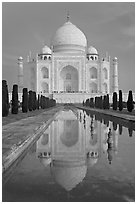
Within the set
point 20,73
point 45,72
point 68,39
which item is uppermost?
point 68,39

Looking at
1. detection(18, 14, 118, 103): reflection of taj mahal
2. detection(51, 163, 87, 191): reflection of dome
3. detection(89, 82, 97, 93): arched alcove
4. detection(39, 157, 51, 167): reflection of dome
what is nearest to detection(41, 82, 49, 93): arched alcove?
detection(18, 14, 118, 103): reflection of taj mahal

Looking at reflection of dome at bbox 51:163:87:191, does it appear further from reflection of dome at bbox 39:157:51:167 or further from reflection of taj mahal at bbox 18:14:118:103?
reflection of taj mahal at bbox 18:14:118:103

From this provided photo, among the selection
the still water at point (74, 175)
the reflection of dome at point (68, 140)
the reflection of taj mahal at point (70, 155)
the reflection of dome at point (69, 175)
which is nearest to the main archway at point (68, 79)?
the reflection of dome at point (68, 140)

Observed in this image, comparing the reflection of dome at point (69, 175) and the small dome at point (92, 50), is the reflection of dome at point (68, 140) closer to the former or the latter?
the reflection of dome at point (69, 175)

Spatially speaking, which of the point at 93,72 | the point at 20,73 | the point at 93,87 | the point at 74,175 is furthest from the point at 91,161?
the point at 93,72

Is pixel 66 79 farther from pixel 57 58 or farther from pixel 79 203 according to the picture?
pixel 79 203

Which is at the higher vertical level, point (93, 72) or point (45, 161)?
point (93, 72)

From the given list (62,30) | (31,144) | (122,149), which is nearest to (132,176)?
(122,149)

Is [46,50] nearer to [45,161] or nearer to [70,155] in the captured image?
[70,155]
